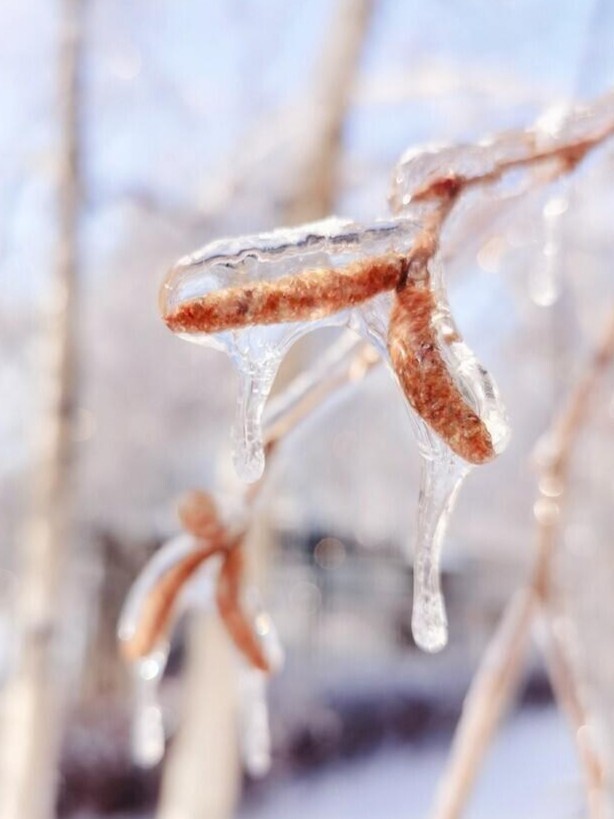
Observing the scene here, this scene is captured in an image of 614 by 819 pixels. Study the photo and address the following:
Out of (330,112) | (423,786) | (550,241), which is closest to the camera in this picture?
(550,241)

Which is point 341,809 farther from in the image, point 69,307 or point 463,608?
point 69,307

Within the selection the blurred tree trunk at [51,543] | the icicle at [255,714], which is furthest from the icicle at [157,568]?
the blurred tree trunk at [51,543]

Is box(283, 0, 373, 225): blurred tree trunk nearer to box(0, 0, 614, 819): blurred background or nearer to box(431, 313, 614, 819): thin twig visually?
box(0, 0, 614, 819): blurred background

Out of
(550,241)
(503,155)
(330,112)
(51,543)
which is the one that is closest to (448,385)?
(503,155)

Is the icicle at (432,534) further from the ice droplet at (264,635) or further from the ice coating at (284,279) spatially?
the ice droplet at (264,635)

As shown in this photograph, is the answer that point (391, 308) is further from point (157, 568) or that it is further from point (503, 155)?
point (157, 568)
